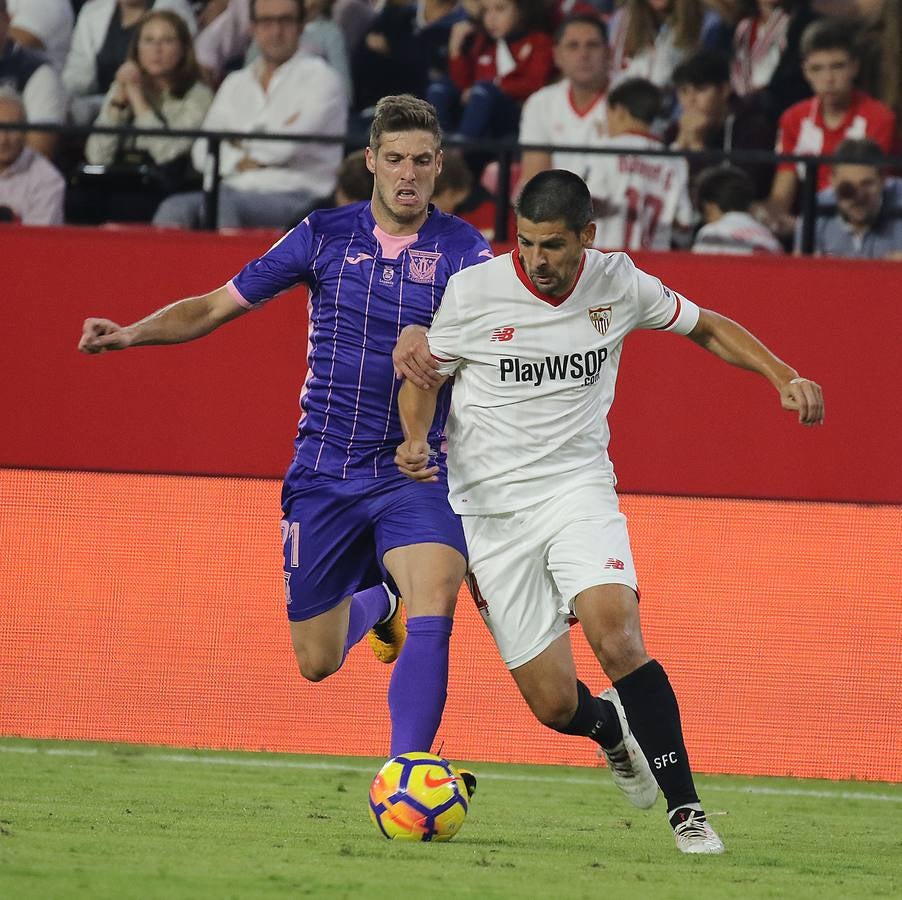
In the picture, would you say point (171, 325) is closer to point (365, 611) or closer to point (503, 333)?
point (503, 333)

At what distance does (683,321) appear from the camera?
5.16 metres

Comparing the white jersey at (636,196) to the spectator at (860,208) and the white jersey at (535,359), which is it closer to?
the spectator at (860,208)

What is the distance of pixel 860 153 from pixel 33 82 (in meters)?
4.65

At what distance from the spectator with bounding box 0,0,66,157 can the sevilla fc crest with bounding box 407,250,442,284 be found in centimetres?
488

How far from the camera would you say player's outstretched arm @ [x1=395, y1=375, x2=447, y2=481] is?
5.07m

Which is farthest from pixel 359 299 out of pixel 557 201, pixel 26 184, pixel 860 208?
pixel 26 184

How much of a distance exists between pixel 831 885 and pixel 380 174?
253 cm

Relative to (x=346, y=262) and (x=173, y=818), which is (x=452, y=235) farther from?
(x=173, y=818)

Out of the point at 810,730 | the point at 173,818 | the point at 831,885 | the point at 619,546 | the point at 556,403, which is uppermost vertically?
the point at 556,403

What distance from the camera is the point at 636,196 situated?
859 centimetres

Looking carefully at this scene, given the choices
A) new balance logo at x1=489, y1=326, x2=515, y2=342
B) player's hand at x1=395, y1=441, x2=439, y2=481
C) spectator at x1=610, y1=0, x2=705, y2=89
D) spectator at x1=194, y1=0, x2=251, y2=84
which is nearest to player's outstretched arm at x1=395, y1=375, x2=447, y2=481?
player's hand at x1=395, y1=441, x2=439, y2=481

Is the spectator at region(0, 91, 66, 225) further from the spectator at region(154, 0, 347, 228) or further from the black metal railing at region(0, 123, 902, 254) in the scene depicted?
the spectator at region(154, 0, 347, 228)

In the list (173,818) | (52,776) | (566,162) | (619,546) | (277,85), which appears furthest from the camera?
(277,85)

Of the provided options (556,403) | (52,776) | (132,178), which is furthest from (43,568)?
(556,403)
